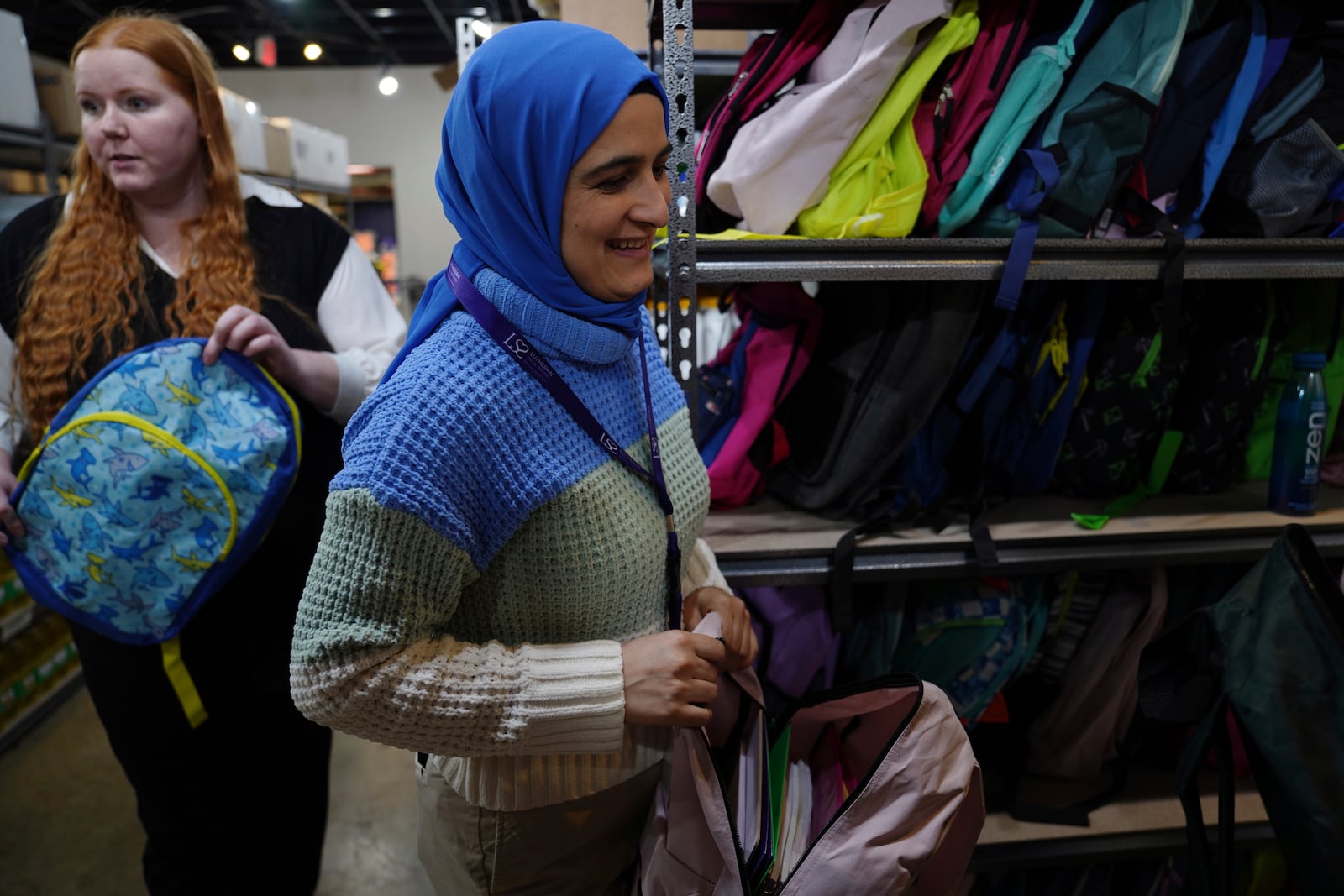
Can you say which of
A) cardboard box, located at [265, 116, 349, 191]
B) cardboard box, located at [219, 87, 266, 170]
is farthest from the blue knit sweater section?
cardboard box, located at [265, 116, 349, 191]

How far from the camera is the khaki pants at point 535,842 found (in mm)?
991

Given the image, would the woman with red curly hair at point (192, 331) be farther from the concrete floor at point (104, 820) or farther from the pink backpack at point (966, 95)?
the pink backpack at point (966, 95)

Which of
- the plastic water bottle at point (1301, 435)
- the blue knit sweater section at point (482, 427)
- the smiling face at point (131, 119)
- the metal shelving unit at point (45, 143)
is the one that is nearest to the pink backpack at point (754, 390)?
the blue knit sweater section at point (482, 427)

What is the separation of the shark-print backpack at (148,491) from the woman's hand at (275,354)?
32 millimetres

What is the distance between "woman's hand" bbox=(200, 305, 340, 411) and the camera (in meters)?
1.34

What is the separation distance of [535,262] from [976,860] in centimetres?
155

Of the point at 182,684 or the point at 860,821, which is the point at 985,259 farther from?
the point at 182,684

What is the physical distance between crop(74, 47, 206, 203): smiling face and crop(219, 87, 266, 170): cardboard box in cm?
291

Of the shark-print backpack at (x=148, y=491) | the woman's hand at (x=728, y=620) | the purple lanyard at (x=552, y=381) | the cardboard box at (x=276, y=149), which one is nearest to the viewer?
the purple lanyard at (x=552, y=381)

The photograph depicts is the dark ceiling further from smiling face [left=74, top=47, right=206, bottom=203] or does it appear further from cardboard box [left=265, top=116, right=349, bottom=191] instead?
smiling face [left=74, top=47, right=206, bottom=203]

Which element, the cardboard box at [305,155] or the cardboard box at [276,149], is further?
the cardboard box at [305,155]

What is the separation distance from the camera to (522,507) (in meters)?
0.86

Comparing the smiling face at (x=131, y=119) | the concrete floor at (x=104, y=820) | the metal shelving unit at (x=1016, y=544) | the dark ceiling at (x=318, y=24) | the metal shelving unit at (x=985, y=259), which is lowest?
the concrete floor at (x=104, y=820)

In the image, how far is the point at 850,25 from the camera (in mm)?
1446
